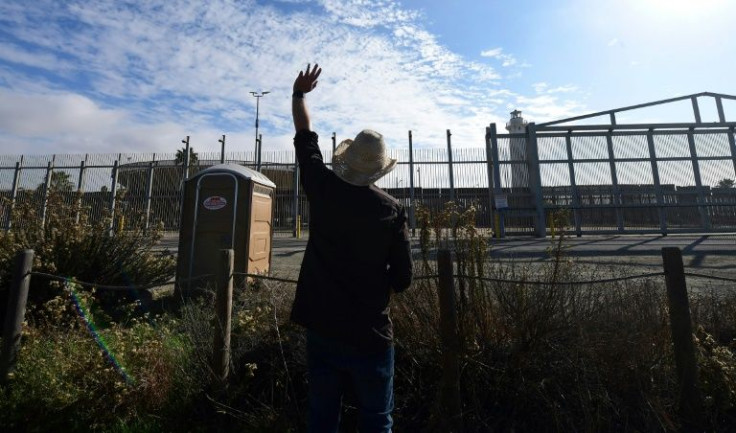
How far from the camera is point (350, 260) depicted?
6.26 ft

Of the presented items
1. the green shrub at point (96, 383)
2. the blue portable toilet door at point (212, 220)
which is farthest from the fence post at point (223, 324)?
the blue portable toilet door at point (212, 220)

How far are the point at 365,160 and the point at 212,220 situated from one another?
4.98 meters

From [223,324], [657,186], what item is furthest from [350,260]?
[657,186]

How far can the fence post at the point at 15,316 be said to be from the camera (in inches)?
145

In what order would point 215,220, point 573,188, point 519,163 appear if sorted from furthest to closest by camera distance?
point 519,163
point 573,188
point 215,220

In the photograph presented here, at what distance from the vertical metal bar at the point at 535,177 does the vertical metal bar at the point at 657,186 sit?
12.1 feet

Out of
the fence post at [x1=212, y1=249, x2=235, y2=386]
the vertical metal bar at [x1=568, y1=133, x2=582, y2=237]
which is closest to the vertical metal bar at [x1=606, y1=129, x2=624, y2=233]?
the vertical metal bar at [x1=568, y1=133, x2=582, y2=237]

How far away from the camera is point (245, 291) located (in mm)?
4707

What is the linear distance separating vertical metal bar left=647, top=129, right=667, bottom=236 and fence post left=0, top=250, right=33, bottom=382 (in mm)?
16060

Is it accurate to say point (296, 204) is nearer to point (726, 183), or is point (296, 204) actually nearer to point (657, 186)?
point (657, 186)

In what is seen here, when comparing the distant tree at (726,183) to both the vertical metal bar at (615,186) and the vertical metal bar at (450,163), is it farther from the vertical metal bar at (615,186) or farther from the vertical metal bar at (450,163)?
the vertical metal bar at (450,163)

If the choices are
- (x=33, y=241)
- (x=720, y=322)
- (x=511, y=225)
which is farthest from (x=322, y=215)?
(x=511, y=225)

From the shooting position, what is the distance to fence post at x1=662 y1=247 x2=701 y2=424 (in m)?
2.98

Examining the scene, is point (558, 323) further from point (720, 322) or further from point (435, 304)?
point (720, 322)
